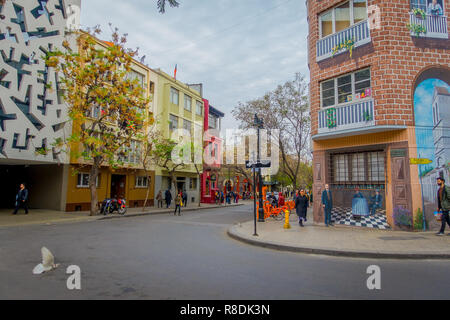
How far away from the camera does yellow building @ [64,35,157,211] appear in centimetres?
2016

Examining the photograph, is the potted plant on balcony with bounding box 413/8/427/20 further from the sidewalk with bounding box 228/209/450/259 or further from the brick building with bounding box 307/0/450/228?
the sidewalk with bounding box 228/209/450/259

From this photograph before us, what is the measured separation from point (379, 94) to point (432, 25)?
3.63 meters

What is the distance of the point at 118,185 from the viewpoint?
25.3 m

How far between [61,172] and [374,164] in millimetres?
19425

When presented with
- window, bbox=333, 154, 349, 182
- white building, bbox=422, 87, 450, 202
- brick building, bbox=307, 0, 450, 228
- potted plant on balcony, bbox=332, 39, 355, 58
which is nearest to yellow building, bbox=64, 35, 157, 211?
potted plant on balcony, bbox=332, 39, 355, 58

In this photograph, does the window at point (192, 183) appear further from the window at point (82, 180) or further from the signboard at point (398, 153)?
the signboard at point (398, 153)

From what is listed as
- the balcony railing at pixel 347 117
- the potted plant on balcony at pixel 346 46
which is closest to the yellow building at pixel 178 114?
the balcony railing at pixel 347 117

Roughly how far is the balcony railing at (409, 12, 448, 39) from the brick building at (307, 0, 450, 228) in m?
0.04

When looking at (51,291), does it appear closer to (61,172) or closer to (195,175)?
(61,172)

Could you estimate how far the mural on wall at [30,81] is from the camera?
637 inches

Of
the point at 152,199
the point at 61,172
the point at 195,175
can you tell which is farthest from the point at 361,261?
the point at 195,175

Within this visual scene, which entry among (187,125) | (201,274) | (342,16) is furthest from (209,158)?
(201,274)

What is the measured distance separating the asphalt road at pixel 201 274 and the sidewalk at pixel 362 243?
1.26 feet

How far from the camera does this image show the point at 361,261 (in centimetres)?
682
